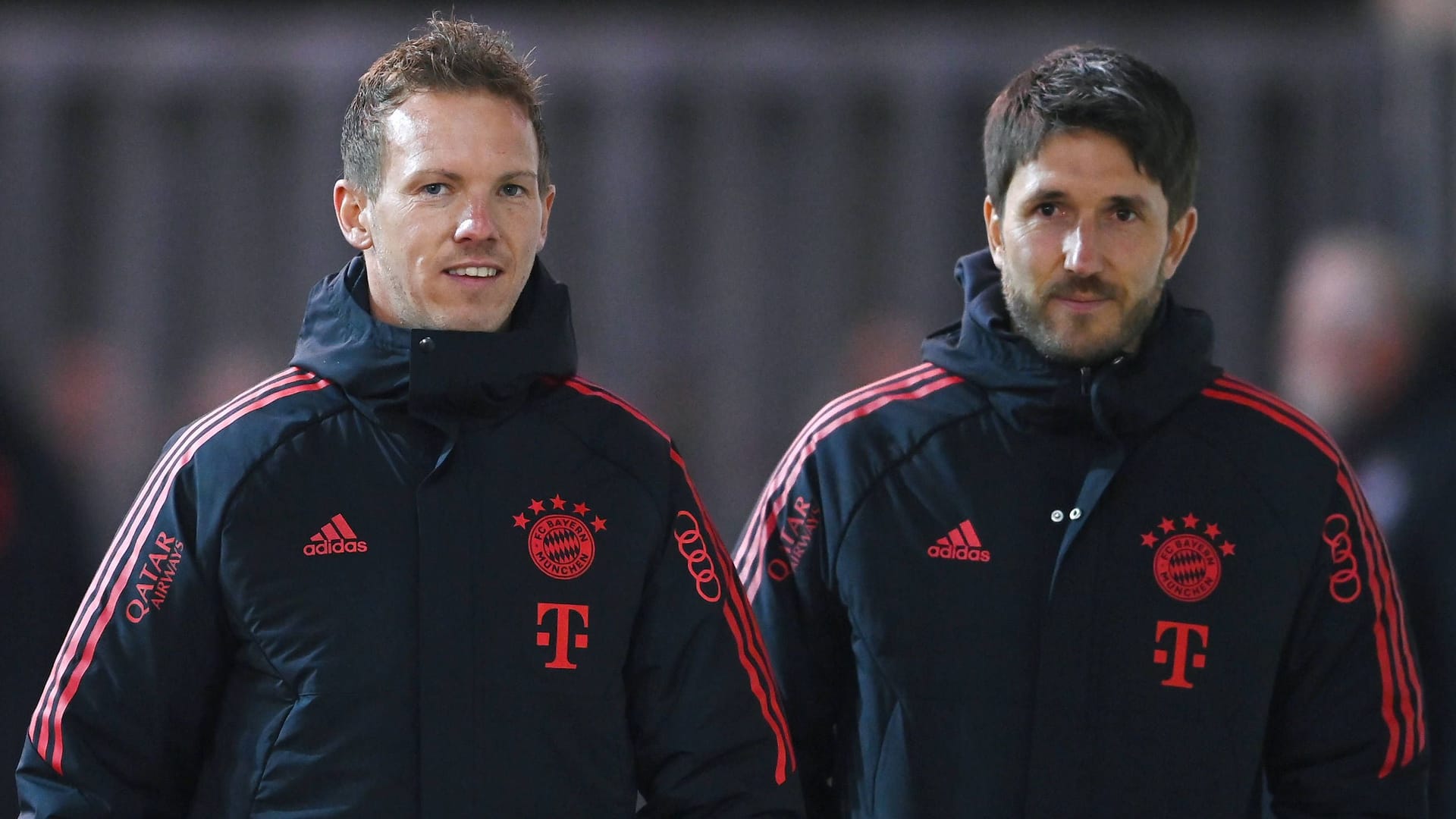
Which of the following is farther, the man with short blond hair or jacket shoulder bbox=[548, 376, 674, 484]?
jacket shoulder bbox=[548, 376, 674, 484]

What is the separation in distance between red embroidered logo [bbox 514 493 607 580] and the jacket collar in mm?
147

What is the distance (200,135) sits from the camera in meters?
6.43

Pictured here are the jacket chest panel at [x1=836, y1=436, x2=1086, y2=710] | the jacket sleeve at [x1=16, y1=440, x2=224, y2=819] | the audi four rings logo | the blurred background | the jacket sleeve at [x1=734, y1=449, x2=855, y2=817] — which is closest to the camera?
the jacket sleeve at [x1=16, y1=440, x2=224, y2=819]

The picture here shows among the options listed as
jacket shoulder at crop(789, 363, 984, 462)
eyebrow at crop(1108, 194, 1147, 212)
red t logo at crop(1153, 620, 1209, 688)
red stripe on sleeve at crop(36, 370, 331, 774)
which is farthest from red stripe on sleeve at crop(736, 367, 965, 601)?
red stripe on sleeve at crop(36, 370, 331, 774)

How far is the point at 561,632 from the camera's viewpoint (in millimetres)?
2326

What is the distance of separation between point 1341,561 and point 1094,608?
351 millimetres

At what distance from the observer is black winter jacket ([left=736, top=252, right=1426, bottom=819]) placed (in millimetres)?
2475

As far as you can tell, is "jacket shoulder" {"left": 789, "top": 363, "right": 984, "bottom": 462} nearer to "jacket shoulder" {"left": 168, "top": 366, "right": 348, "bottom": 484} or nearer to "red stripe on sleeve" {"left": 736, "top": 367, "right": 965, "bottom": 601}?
"red stripe on sleeve" {"left": 736, "top": 367, "right": 965, "bottom": 601}

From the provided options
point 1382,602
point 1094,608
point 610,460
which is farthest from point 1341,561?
point 610,460

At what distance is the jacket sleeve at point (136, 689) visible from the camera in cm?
220

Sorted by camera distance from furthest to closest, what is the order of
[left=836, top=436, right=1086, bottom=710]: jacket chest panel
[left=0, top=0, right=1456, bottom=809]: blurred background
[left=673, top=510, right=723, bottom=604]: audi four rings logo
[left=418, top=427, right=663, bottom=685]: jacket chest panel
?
1. [left=0, top=0, right=1456, bottom=809]: blurred background
2. [left=836, top=436, right=1086, bottom=710]: jacket chest panel
3. [left=673, top=510, right=723, bottom=604]: audi four rings logo
4. [left=418, top=427, right=663, bottom=685]: jacket chest panel

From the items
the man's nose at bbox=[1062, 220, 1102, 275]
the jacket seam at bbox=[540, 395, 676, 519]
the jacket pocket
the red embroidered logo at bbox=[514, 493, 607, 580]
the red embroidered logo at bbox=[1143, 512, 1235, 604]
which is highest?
the man's nose at bbox=[1062, 220, 1102, 275]

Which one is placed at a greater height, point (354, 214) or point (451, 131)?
point (451, 131)

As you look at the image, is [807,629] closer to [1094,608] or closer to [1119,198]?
[1094,608]
